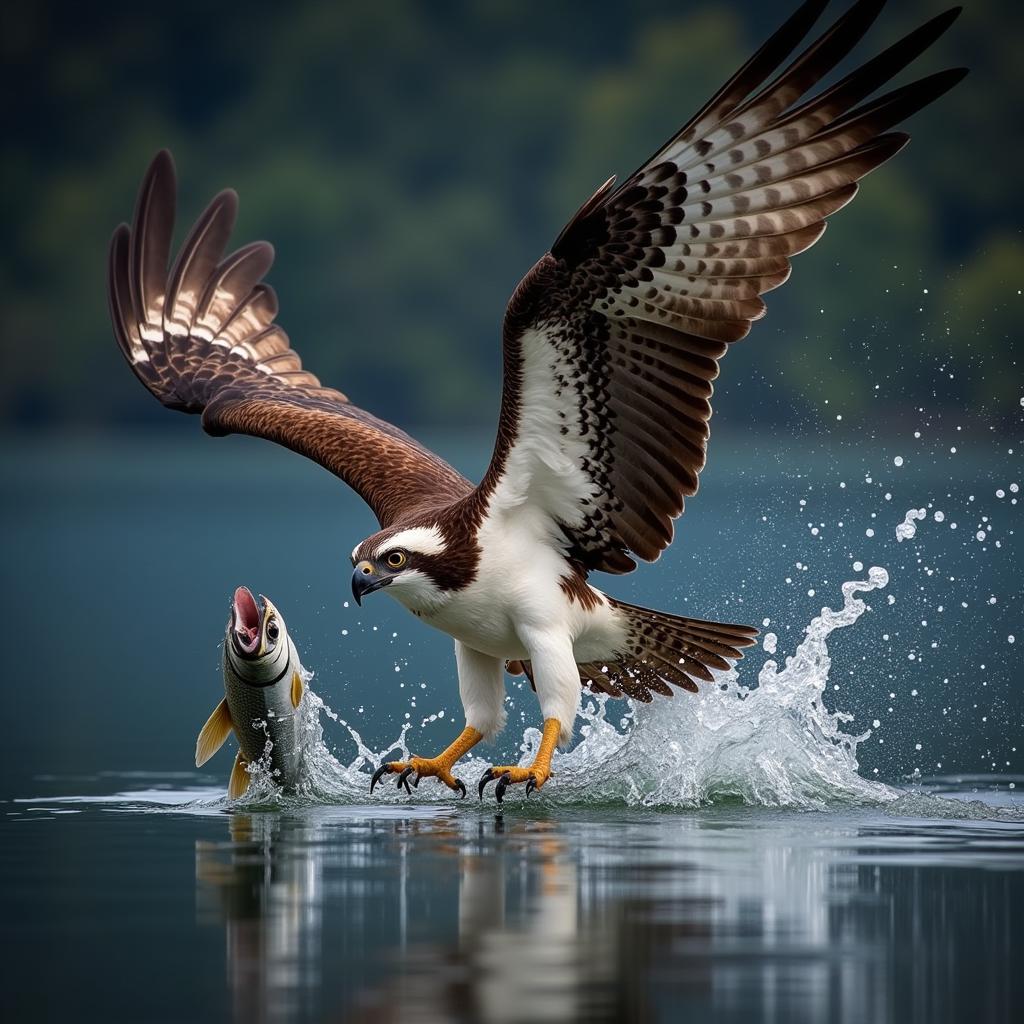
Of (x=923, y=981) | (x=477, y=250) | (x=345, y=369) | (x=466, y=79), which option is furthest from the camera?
(x=466, y=79)

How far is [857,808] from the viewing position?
9938 millimetres

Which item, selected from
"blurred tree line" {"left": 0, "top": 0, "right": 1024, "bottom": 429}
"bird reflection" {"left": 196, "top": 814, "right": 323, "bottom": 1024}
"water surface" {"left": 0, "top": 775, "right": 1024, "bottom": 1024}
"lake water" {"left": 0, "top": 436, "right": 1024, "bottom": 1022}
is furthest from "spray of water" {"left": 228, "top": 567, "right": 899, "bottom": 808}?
"blurred tree line" {"left": 0, "top": 0, "right": 1024, "bottom": 429}

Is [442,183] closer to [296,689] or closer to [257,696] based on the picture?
[296,689]

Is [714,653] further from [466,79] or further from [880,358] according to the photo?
[466,79]

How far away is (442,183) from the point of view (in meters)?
109

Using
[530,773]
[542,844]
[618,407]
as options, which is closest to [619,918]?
[542,844]

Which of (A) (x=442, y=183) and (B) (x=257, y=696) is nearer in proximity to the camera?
(B) (x=257, y=696)

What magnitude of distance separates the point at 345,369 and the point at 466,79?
143ft

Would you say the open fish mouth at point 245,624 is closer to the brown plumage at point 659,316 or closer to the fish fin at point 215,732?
the fish fin at point 215,732

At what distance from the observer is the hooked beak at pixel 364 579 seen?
32.7 feet

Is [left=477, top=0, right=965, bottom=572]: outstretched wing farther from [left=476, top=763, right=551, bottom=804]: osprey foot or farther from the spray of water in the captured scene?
the spray of water

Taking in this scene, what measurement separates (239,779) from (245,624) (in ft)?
2.33

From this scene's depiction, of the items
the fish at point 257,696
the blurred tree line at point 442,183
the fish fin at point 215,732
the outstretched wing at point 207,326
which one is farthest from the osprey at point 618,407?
the blurred tree line at point 442,183

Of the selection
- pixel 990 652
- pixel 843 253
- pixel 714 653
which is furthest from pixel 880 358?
pixel 714 653
